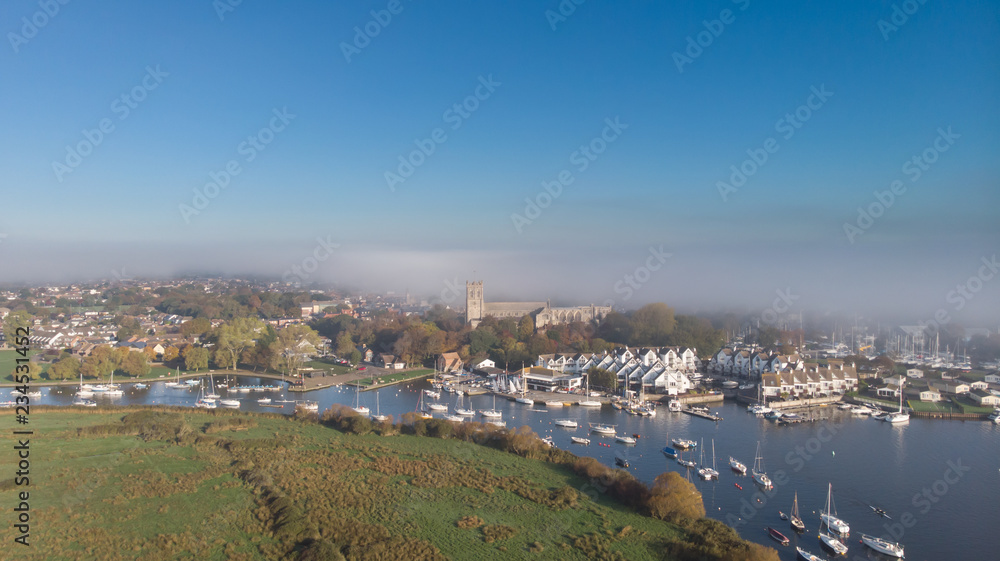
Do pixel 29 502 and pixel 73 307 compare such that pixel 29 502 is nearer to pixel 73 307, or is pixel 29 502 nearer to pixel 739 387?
pixel 739 387

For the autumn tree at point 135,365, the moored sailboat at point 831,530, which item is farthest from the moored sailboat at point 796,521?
the autumn tree at point 135,365

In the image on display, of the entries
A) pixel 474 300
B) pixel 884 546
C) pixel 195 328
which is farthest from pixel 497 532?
pixel 474 300

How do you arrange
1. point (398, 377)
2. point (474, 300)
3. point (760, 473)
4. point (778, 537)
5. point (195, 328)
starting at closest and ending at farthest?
point (778, 537) → point (760, 473) → point (398, 377) → point (195, 328) → point (474, 300)

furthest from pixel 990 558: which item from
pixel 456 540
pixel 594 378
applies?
pixel 594 378

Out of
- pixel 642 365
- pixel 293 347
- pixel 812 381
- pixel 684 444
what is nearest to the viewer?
pixel 684 444

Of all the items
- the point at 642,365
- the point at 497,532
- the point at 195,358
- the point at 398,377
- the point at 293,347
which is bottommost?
the point at 398,377

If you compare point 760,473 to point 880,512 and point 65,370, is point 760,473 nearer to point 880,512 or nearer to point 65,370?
point 880,512
